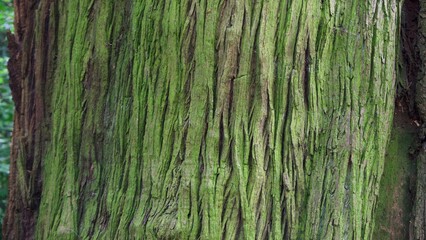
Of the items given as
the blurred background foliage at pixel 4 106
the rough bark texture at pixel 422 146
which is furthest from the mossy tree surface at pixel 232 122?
the blurred background foliage at pixel 4 106

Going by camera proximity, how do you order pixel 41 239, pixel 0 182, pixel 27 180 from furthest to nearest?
pixel 0 182, pixel 27 180, pixel 41 239

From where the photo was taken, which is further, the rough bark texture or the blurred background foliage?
the blurred background foliage

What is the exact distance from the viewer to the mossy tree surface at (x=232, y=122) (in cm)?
193

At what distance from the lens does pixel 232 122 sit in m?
1.94

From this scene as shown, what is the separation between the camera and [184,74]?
200 cm

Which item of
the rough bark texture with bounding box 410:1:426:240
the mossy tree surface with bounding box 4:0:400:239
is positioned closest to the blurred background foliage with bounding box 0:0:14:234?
the mossy tree surface with bounding box 4:0:400:239

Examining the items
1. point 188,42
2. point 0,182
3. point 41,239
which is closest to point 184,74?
point 188,42

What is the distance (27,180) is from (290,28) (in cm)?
130

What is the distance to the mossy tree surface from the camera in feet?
6.32

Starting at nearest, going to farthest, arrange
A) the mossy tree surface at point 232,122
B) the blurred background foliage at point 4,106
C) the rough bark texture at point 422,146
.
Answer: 1. the mossy tree surface at point 232,122
2. the rough bark texture at point 422,146
3. the blurred background foliage at point 4,106

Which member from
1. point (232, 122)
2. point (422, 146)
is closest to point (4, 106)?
point (232, 122)

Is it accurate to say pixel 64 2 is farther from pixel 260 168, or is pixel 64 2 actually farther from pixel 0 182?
pixel 0 182

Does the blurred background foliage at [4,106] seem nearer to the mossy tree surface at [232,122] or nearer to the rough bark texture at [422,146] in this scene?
the mossy tree surface at [232,122]

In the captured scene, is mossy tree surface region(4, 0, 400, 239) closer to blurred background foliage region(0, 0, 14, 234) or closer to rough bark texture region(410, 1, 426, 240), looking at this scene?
rough bark texture region(410, 1, 426, 240)
